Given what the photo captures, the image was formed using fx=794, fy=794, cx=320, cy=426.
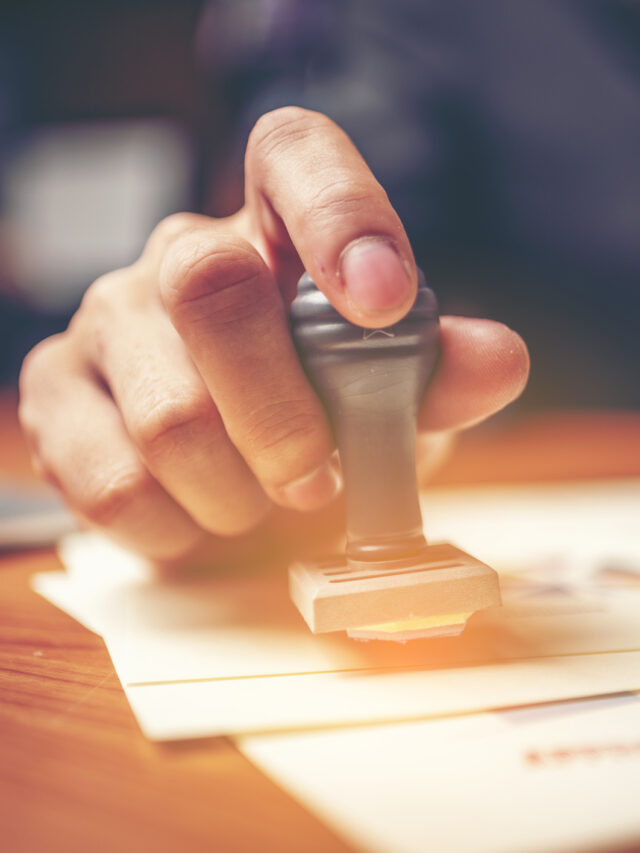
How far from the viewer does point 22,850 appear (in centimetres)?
21

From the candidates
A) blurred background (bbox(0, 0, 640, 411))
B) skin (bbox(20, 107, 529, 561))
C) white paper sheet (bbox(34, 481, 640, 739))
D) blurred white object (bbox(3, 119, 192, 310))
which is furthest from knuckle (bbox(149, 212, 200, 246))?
blurred white object (bbox(3, 119, 192, 310))

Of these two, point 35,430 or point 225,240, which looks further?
point 35,430

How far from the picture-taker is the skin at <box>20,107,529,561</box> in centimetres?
35

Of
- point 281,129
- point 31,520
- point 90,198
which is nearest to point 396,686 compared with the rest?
point 281,129

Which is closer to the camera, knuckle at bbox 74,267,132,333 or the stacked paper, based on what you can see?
the stacked paper

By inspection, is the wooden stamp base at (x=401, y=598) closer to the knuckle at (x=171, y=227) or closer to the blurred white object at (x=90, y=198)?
the knuckle at (x=171, y=227)

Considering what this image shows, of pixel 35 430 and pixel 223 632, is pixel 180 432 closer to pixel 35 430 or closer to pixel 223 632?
pixel 223 632

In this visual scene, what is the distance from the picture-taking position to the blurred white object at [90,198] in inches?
119

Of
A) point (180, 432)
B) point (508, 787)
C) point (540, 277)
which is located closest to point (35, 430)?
point (180, 432)

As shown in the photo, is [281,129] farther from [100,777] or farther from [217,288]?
[100,777]

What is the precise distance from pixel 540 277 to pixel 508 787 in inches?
49.6

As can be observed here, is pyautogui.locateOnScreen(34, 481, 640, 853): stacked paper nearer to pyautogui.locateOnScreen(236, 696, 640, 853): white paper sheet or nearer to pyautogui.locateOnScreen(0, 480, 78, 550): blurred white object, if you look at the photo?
pyautogui.locateOnScreen(236, 696, 640, 853): white paper sheet

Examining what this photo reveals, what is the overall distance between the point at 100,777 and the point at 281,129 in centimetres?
33

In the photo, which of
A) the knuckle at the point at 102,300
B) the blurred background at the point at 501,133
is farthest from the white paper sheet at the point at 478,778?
the blurred background at the point at 501,133
